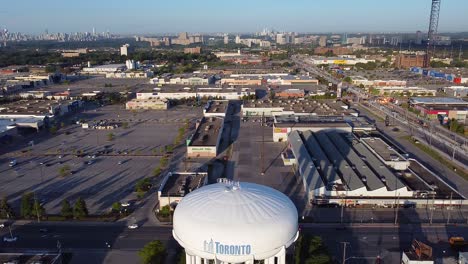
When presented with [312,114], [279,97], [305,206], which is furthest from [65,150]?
[279,97]

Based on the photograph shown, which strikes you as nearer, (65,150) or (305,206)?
(305,206)

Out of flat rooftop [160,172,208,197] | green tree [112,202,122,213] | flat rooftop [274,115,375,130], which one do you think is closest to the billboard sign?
flat rooftop [160,172,208,197]

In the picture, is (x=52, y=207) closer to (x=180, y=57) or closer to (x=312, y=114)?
(x=312, y=114)

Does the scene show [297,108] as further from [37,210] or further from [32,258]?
[32,258]

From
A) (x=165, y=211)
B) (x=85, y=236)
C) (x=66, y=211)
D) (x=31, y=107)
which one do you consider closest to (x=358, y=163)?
(x=165, y=211)

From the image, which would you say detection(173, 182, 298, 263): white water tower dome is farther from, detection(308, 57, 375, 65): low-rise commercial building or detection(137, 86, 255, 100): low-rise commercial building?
detection(308, 57, 375, 65): low-rise commercial building

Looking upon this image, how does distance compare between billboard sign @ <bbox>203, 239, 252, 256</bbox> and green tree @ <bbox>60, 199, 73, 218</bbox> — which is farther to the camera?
green tree @ <bbox>60, 199, 73, 218</bbox>
